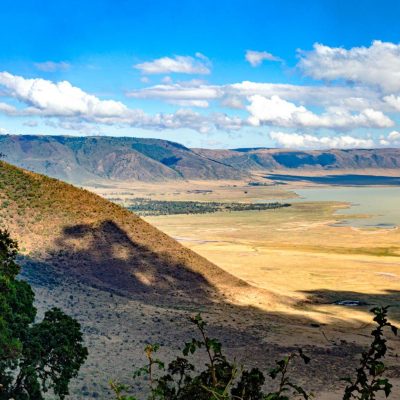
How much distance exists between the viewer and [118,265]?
2724 inches

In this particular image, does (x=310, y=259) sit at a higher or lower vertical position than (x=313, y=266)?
higher

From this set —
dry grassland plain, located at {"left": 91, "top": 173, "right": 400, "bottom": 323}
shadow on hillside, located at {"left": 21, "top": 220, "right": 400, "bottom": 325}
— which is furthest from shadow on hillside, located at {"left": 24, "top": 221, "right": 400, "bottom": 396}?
dry grassland plain, located at {"left": 91, "top": 173, "right": 400, "bottom": 323}

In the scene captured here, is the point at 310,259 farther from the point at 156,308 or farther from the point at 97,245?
A: the point at 156,308

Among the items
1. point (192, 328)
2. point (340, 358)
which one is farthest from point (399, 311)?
point (192, 328)

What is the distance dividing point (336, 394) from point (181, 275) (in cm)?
3470

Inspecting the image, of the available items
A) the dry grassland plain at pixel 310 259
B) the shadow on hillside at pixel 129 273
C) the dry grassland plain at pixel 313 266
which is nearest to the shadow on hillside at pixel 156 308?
the shadow on hillside at pixel 129 273

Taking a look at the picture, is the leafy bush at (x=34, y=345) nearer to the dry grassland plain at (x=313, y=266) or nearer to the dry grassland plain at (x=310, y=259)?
the dry grassland plain at (x=313, y=266)

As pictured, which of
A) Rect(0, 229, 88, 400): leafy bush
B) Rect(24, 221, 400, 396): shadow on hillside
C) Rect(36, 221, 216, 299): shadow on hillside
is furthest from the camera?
Rect(36, 221, 216, 299): shadow on hillside

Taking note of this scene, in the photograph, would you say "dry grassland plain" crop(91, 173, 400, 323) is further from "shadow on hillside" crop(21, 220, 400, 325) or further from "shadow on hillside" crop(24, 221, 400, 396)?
"shadow on hillside" crop(21, 220, 400, 325)

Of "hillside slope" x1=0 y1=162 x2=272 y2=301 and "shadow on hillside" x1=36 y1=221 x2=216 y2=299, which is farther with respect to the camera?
"hillside slope" x1=0 y1=162 x2=272 y2=301

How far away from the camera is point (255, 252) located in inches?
4769

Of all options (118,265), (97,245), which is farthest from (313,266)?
(97,245)

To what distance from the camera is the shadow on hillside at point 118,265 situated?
65312mm

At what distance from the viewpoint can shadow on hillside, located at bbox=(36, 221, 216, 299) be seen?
6531 cm
